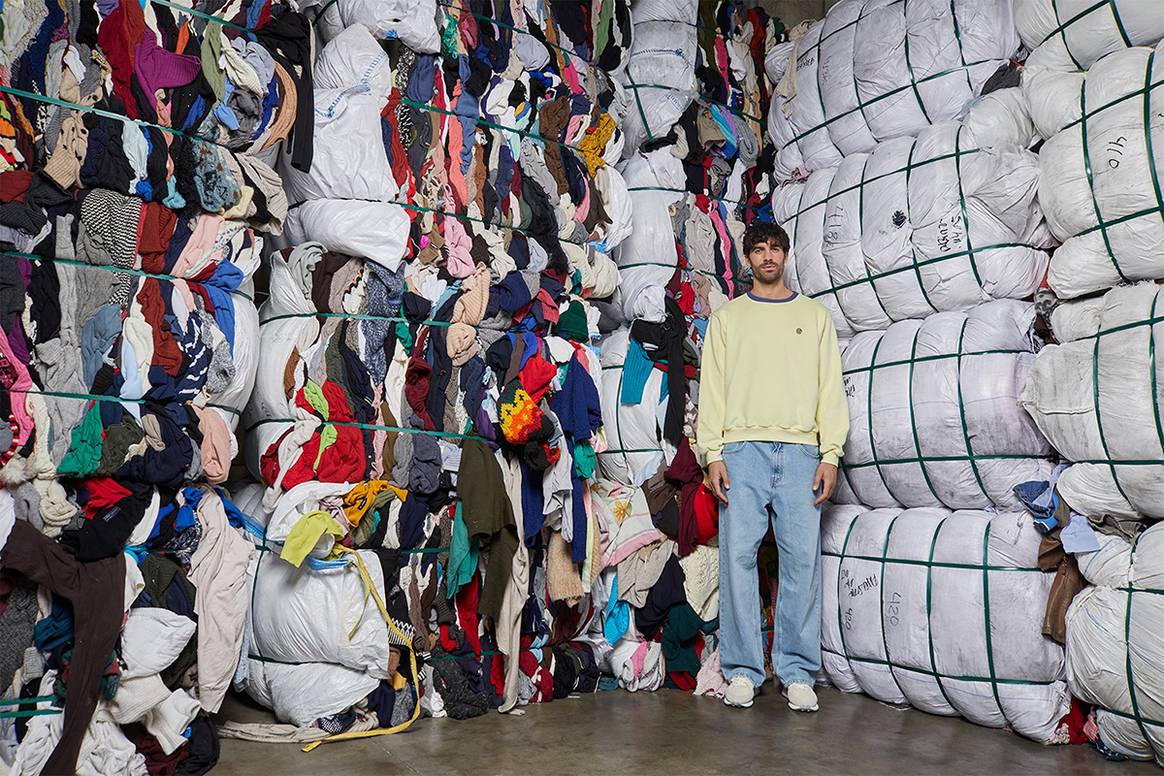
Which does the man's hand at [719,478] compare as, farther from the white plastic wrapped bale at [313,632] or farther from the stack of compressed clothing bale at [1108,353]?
the white plastic wrapped bale at [313,632]

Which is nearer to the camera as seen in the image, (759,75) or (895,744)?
(895,744)

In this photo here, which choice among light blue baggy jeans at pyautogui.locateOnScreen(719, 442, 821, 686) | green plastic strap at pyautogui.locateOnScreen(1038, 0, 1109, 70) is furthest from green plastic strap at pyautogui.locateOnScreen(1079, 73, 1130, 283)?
light blue baggy jeans at pyautogui.locateOnScreen(719, 442, 821, 686)

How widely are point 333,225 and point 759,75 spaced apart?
2.31 meters

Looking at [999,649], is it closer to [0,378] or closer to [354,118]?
[354,118]

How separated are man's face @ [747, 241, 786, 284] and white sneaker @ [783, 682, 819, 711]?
1478mm

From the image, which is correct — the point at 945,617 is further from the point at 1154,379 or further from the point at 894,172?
the point at 894,172

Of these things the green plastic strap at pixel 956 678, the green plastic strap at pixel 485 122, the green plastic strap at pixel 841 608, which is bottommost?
the green plastic strap at pixel 956 678

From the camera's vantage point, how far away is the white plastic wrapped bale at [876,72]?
3.58 metres

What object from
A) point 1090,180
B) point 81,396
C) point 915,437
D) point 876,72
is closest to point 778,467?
point 915,437

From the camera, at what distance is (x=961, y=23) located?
359cm

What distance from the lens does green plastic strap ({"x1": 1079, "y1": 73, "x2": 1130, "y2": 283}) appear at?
2967mm

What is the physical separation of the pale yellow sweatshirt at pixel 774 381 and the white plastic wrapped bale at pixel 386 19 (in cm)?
150

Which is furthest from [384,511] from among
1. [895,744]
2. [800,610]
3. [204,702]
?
[895,744]

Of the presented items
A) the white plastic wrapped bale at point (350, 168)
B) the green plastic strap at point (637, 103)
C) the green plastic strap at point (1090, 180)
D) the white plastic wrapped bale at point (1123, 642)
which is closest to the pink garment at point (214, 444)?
the white plastic wrapped bale at point (350, 168)
